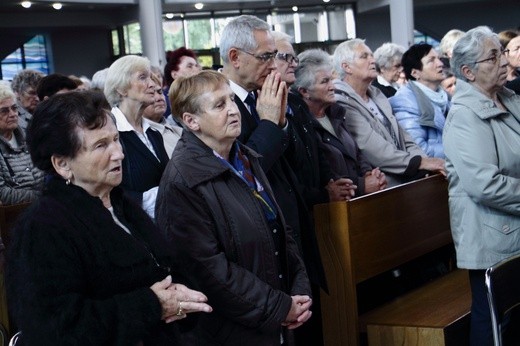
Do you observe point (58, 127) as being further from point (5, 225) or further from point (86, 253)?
point (5, 225)

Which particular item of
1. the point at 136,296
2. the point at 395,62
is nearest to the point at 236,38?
the point at 136,296

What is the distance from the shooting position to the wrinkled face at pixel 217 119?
2984 mm

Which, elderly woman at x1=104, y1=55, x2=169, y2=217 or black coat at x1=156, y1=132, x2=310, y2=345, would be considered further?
elderly woman at x1=104, y1=55, x2=169, y2=217

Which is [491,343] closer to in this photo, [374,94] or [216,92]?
[216,92]

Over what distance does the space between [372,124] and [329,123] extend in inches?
16.2

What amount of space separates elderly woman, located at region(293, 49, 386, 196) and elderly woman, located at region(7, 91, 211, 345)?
1.85 metres

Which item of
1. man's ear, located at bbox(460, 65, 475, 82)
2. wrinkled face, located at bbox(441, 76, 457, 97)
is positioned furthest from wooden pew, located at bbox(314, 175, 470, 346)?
wrinkled face, located at bbox(441, 76, 457, 97)

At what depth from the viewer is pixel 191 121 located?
3.04 meters

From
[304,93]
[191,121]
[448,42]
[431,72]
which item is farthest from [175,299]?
[448,42]

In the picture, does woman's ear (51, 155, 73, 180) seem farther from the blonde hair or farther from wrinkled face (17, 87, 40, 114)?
wrinkled face (17, 87, 40, 114)

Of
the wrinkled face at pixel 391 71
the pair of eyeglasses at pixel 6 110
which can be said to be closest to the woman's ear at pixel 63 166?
the pair of eyeglasses at pixel 6 110

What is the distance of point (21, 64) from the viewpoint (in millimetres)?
20203

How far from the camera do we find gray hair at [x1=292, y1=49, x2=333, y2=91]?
4.32 m

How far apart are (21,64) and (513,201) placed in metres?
18.2
